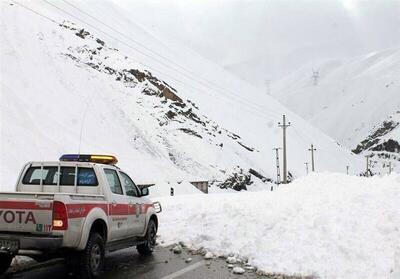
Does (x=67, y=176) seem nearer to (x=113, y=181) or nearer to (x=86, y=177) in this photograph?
(x=86, y=177)

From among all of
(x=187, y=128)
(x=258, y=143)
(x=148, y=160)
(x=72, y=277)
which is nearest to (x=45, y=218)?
(x=72, y=277)

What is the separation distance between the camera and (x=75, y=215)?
7.80m

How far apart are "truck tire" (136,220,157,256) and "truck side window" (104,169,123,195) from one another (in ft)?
5.16

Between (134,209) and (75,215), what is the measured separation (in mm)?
2624

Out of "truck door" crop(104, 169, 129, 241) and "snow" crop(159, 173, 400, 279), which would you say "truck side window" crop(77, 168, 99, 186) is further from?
"snow" crop(159, 173, 400, 279)

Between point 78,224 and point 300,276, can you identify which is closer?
point 78,224

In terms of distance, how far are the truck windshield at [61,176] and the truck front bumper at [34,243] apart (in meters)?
1.92

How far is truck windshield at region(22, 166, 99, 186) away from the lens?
30.9 ft

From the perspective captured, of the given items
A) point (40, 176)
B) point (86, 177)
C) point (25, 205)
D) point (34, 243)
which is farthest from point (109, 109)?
point (34, 243)

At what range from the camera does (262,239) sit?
1064cm

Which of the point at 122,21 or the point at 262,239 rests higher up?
the point at 122,21

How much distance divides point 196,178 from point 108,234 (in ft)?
159

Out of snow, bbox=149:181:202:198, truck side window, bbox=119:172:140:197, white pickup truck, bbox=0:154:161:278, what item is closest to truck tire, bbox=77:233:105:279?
white pickup truck, bbox=0:154:161:278

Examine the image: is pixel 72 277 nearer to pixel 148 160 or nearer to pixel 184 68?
pixel 148 160
